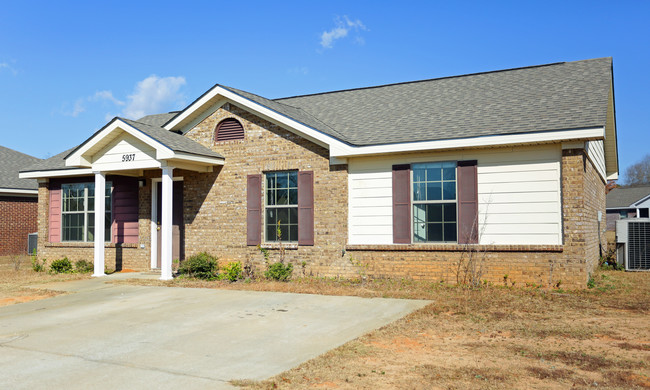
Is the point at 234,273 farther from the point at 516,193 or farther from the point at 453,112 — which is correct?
the point at 516,193

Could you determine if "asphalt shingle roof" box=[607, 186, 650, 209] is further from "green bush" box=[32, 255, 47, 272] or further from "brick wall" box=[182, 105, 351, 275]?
"green bush" box=[32, 255, 47, 272]

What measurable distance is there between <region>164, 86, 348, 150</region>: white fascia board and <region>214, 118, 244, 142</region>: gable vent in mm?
587

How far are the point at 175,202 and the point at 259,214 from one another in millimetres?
2901

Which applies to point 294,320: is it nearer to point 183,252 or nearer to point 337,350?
point 337,350

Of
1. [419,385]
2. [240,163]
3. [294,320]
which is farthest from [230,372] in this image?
[240,163]

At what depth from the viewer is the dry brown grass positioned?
11.4 metres

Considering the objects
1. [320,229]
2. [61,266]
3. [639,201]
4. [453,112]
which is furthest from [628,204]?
[61,266]

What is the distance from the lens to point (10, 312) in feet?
31.8

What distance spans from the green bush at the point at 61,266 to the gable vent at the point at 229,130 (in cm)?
637

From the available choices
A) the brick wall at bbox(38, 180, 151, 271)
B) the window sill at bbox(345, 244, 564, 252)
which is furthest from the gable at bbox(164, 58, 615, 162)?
the brick wall at bbox(38, 180, 151, 271)

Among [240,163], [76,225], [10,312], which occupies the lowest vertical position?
[10,312]

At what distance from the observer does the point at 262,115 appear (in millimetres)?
13648

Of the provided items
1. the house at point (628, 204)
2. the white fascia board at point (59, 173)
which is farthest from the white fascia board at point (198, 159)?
the house at point (628, 204)

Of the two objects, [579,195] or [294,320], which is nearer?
[294,320]
